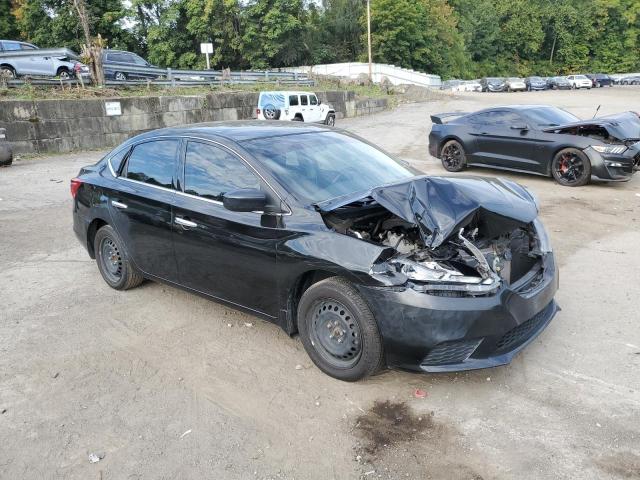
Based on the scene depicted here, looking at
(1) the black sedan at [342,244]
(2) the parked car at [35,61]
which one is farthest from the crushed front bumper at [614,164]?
(2) the parked car at [35,61]

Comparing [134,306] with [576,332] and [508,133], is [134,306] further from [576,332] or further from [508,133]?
[508,133]

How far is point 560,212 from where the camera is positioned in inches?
311

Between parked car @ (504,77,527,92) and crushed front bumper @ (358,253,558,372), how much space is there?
54.4 meters

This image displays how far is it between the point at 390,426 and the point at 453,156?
905 cm

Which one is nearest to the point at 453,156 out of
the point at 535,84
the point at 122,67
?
the point at 122,67

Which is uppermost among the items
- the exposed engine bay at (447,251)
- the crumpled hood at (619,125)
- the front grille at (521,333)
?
the crumpled hood at (619,125)

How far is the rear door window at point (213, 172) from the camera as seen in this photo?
3904 mm

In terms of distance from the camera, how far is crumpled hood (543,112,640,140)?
8992 millimetres

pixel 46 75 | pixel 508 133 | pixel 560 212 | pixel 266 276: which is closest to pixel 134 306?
pixel 266 276

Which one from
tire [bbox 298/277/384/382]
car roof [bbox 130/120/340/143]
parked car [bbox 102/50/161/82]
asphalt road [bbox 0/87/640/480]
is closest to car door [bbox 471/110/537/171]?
asphalt road [bbox 0/87/640/480]

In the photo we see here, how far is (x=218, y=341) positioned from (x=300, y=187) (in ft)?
4.60

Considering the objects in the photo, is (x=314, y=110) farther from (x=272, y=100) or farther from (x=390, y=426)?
(x=390, y=426)

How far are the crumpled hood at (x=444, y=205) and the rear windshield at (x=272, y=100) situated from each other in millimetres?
19724

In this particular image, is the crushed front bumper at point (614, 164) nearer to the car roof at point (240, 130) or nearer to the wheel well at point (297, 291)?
the car roof at point (240, 130)
